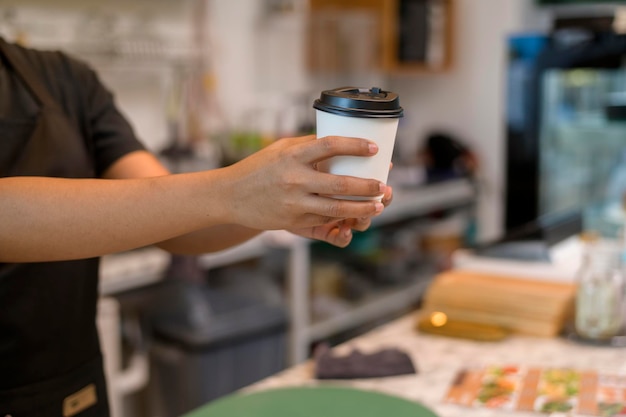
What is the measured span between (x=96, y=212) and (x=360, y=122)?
1.04 feet

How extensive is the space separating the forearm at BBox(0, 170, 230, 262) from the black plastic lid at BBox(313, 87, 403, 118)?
15 cm

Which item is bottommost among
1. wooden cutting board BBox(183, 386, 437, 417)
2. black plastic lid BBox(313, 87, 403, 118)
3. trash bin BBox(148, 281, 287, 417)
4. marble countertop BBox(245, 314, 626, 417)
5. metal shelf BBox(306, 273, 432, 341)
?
metal shelf BBox(306, 273, 432, 341)

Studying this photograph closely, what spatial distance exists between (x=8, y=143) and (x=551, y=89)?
90.0 inches

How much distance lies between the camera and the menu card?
1253mm

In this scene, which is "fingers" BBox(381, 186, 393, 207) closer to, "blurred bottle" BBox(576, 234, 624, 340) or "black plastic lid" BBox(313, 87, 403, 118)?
"black plastic lid" BBox(313, 87, 403, 118)

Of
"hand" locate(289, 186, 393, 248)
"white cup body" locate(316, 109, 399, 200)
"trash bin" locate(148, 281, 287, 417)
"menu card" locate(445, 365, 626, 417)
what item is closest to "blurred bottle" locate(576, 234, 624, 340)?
"menu card" locate(445, 365, 626, 417)

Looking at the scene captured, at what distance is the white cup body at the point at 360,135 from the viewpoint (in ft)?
2.89

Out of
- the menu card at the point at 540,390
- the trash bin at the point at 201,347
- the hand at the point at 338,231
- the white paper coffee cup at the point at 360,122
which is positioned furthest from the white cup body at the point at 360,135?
the trash bin at the point at 201,347

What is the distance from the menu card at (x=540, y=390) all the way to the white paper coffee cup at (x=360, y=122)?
21.6 inches

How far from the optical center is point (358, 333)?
3.36 m

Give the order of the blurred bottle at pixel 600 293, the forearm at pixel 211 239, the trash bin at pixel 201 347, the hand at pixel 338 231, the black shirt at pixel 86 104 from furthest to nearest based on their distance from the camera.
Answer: the trash bin at pixel 201 347, the blurred bottle at pixel 600 293, the black shirt at pixel 86 104, the forearm at pixel 211 239, the hand at pixel 338 231

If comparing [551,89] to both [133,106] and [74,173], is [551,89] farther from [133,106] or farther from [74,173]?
[74,173]

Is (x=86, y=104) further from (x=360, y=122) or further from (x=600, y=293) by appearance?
(x=600, y=293)

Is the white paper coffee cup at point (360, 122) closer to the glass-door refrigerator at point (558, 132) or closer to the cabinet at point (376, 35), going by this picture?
the glass-door refrigerator at point (558, 132)
